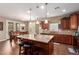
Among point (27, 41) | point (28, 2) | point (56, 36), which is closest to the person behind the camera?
point (28, 2)

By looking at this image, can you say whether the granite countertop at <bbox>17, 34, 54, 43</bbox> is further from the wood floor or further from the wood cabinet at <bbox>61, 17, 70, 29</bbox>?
the wood cabinet at <bbox>61, 17, 70, 29</bbox>

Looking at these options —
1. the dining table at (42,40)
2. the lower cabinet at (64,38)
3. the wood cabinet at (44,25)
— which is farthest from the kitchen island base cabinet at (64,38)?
the wood cabinet at (44,25)

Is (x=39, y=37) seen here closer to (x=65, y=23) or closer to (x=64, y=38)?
(x=64, y=38)

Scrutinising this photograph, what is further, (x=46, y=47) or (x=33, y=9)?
(x=46, y=47)

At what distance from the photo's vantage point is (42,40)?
6.94 feet

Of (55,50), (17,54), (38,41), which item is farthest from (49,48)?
(17,54)

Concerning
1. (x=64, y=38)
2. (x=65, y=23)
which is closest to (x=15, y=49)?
(x=64, y=38)

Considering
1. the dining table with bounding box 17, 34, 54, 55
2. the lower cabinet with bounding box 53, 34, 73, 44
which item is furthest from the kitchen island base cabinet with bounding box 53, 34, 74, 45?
the dining table with bounding box 17, 34, 54, 55

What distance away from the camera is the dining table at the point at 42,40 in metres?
2.04

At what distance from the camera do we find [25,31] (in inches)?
81.4
